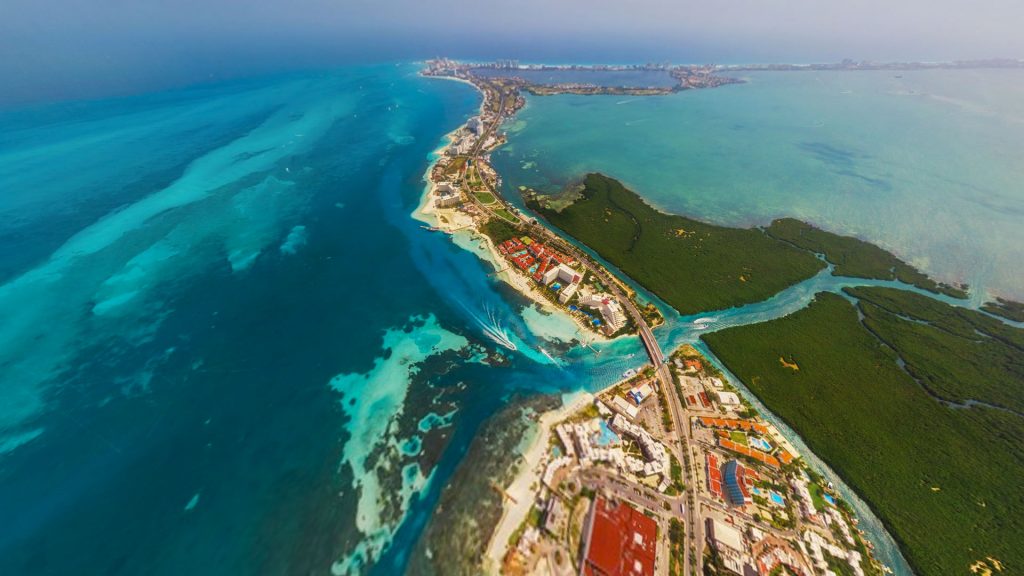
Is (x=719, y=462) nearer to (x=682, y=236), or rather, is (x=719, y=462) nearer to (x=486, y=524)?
(x=486, y=524)

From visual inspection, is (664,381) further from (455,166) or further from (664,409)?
(455,166)

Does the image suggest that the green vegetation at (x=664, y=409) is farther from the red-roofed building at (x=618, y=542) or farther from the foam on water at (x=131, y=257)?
the foam on water at (x=131, y=257)

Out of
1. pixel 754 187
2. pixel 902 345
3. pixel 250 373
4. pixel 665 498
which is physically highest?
pixel 754 187

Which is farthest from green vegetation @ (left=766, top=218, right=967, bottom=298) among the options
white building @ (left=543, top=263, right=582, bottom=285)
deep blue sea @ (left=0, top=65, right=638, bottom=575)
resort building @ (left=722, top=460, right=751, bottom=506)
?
deep blue sea @ (left=0, top=65, right=638, bottom=575)

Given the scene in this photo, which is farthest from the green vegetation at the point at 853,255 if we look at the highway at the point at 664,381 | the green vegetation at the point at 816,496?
the green vegetation at the point at 816,496

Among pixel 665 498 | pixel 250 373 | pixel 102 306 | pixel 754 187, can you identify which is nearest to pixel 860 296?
pixel 754 187

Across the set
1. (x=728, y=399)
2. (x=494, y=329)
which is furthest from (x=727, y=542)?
(x=494, y=329)

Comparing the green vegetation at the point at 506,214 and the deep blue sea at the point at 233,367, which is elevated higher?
the green vegetation at the point at 506,214
